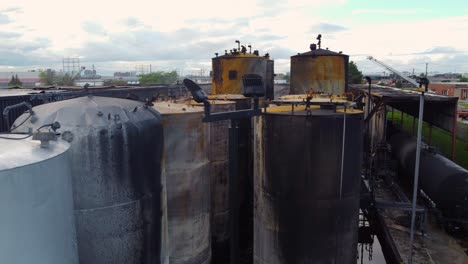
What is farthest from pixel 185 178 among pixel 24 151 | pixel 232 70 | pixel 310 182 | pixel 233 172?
pixel 232 70

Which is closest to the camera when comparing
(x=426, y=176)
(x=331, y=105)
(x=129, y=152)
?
(x=129, y=152)

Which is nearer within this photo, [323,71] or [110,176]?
[110,176]

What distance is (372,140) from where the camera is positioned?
2130cm

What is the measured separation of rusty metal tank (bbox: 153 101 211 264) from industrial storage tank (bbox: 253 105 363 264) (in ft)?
5.87

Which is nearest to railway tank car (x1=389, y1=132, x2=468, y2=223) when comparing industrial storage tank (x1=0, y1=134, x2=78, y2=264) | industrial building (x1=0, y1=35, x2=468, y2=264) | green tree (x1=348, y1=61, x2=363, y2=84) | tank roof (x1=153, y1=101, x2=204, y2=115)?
industrial building (x1=0, y1=35, x2=468, y2=264)

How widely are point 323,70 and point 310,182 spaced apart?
9.89 metres

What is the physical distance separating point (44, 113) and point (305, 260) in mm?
5944

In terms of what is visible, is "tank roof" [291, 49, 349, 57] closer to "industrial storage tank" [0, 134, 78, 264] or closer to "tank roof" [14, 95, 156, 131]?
"tank roof" [14, 95, 156, 131]

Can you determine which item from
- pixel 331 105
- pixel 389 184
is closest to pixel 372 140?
pixel 389 184

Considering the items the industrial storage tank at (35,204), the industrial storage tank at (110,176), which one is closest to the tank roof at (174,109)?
the industrial storage tank at (110,176)

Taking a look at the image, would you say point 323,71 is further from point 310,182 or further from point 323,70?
point 310,182

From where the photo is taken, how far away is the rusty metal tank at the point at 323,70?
16.9 meters

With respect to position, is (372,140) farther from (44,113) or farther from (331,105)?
(44,113)

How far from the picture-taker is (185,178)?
9.57m
